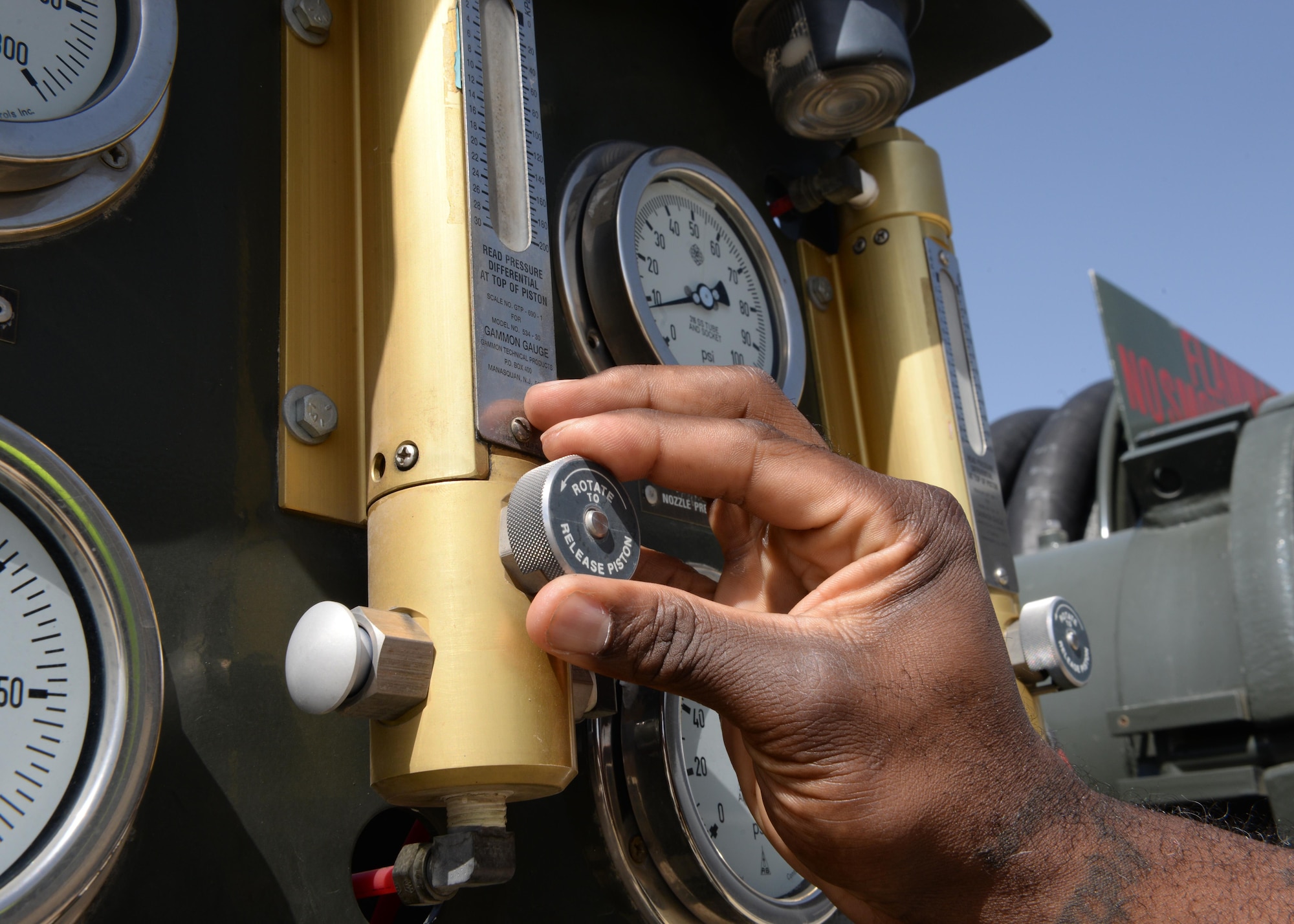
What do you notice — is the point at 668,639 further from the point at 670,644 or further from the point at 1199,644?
the point at 1199,644

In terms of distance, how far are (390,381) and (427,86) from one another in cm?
23

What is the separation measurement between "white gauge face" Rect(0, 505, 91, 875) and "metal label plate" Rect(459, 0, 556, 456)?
0.91 feet

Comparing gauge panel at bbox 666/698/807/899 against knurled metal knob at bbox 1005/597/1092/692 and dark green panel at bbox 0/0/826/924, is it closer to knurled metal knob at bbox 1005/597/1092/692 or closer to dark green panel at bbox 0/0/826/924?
dark green panel at bbox 0/0/826/924

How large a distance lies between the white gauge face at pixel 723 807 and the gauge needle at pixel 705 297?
1.36 ft

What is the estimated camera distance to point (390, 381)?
2.70 feet

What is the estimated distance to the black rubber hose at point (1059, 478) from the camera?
2.91 metres

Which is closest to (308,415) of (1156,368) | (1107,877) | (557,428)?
(557,428)

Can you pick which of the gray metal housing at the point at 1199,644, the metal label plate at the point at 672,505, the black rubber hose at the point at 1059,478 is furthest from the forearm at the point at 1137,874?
the black rubber hose at the point at 1059,478

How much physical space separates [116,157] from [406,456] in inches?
11.6

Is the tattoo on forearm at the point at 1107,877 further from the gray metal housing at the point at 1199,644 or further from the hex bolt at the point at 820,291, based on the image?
the gray metal housing at the point at 1199,644

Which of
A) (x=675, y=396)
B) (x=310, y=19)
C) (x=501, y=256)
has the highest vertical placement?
(x=310, y=19)

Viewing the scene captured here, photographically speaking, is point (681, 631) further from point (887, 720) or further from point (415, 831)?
point (415, 831)

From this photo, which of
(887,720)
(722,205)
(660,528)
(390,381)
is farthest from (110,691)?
(722,205)

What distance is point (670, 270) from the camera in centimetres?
121
